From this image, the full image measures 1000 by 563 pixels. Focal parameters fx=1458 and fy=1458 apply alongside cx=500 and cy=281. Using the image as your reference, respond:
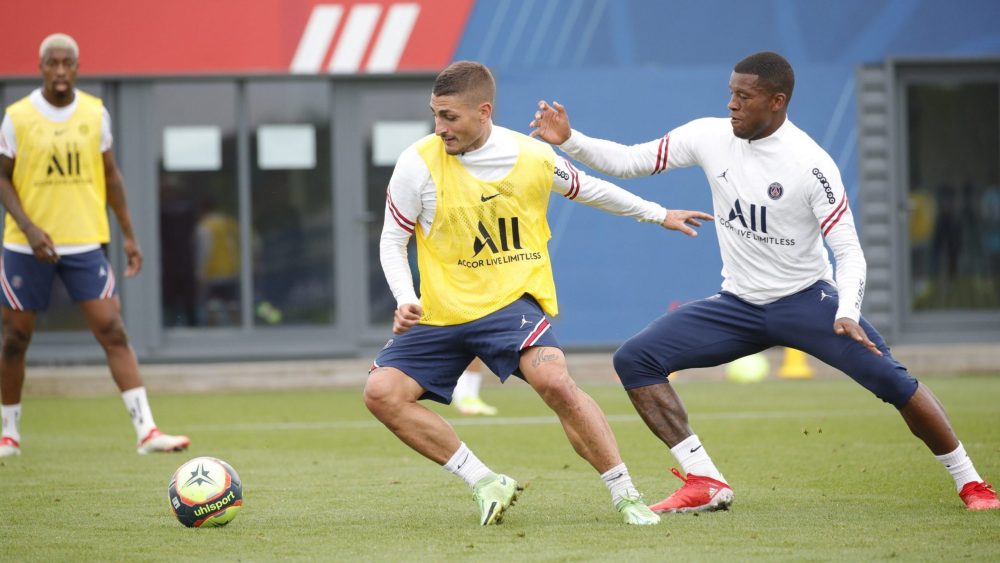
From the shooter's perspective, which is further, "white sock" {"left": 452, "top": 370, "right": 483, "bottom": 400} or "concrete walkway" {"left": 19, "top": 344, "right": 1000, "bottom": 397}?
"concrete walkway" {"left": 19, "top": 344, "right": 1000, "bottom": 397}

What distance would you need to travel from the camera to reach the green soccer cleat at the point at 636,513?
6410mm

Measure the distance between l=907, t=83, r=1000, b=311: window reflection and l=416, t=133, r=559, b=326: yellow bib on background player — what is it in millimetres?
11420

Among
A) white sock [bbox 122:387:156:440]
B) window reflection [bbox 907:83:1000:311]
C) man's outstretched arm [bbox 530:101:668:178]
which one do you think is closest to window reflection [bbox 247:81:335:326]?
window reflection [bbox 907:83:1000:311]

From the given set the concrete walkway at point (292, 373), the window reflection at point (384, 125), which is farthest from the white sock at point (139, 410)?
the window reflection at point (384, 125)

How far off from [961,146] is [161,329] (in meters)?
9.49

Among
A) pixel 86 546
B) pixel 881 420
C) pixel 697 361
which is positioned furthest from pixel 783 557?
pixel 881 420

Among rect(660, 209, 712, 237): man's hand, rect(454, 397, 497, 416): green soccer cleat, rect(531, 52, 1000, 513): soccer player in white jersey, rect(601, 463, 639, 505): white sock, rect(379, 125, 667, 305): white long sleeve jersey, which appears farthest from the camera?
rect(454, 397, 497, 416): green soccer cleat

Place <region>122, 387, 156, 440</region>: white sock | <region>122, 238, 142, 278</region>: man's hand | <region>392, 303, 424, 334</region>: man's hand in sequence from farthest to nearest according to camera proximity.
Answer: <region>122, 238, 142, 278</region>: man's hand, <region>122, 387, 156, 440</region>: white sock, <region>392, 303, 424, 334</region>: man's hand

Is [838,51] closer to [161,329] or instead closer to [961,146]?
[961,146]

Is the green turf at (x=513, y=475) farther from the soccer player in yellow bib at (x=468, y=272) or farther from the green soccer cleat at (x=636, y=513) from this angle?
the soccer player in yellow bib at (x=468, y=272)

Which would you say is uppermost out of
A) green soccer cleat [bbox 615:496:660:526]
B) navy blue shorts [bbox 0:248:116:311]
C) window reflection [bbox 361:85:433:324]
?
window reflection [bbox 361:85:433:324]

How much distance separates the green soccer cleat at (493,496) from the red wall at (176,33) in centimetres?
997

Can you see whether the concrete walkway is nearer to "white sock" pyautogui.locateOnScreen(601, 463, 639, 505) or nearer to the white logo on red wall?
the white logo on red wall

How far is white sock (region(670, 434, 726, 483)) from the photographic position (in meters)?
6.93
